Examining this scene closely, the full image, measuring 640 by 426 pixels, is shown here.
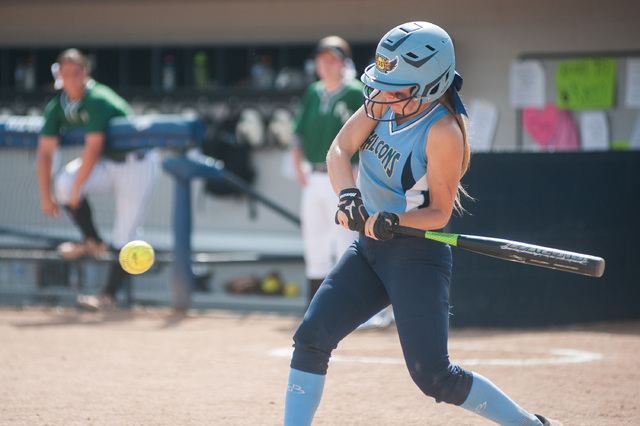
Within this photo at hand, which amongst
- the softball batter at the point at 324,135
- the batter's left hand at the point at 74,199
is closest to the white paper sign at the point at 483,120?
the softball batter at the point at 324,135

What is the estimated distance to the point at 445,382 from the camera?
341 cm

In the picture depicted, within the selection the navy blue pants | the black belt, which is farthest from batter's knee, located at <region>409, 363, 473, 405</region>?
the black belt

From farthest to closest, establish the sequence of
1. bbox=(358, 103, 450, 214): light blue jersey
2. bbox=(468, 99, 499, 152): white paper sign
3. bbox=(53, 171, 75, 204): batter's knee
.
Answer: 1. bbox=(468, 99, 499, 152): white paper sign
2. bbox=(53, 171, 75, 204): batter's knee
3. bbox=(358, 103, 450, 214): light blue jersey

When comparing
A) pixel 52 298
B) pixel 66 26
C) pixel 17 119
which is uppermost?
pixel 66 26

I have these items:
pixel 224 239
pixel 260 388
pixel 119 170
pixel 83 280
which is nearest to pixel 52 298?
pixel 83 280

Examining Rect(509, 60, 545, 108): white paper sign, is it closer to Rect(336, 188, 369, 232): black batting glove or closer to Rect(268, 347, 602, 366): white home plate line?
Rect(268, 347, 602, 366): white home plate line

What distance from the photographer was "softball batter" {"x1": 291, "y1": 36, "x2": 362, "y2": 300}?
7055 millimetres

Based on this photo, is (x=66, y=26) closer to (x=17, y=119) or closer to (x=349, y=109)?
(x=17, y=119)

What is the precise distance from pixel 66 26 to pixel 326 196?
564cm

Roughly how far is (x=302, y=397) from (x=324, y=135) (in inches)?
153

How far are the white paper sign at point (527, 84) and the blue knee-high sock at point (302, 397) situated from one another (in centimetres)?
668

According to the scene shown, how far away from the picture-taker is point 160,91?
10.8 meters

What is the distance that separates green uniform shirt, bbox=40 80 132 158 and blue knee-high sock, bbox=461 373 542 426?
5343 mm

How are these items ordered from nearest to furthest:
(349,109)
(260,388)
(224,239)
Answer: (260,388) < (349,109) < (224,239)
